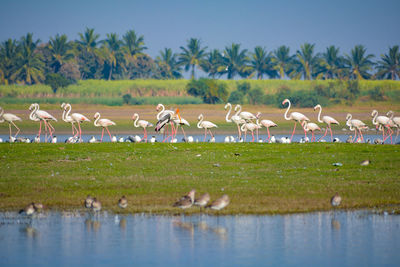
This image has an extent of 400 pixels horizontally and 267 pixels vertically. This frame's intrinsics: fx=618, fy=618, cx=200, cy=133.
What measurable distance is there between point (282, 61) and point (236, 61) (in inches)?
331

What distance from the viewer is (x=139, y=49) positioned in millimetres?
117750

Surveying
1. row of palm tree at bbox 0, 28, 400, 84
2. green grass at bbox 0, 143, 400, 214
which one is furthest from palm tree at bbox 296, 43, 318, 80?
green grass at bbox 0, 143, 400, 214

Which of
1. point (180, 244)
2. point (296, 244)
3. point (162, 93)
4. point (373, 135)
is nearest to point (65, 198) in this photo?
point (180, 244)

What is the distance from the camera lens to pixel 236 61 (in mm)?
111375

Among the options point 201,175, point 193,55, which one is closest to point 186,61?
point 193,55

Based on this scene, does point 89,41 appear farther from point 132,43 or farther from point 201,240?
point 201,240

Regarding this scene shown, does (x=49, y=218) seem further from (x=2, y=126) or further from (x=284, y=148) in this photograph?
(x=2, y=126)

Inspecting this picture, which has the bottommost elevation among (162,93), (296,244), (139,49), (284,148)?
(296,244)

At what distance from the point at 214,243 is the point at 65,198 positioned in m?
5.31

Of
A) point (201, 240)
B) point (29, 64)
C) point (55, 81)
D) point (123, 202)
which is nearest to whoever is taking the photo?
point (201, 240)

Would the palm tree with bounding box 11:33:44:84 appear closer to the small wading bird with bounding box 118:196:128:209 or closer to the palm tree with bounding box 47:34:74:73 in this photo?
the palm tree with bounding box 47:34:74:73

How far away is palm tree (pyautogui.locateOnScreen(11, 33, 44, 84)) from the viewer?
100500mm

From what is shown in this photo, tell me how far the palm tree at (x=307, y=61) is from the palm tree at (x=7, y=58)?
49022mm

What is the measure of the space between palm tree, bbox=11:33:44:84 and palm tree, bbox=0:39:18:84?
975mm
